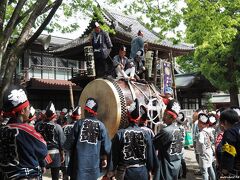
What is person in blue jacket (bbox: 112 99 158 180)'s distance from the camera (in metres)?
4.90

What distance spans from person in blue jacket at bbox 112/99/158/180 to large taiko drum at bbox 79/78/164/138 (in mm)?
1929

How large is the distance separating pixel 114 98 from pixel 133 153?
2.29m

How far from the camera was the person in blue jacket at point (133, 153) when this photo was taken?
193 inches

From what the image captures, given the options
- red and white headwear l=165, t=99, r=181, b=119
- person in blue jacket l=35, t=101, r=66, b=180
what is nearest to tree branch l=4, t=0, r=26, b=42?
person in blue jacket l=35, t=101, r=66, b=180

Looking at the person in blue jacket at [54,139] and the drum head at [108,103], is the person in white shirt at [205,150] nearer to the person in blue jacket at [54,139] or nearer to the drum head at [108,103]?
the drum head at [108,103]

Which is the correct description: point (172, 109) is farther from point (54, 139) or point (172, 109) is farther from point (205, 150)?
point (54, 139)

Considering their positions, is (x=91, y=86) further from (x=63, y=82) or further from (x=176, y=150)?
(x=63, y=82)

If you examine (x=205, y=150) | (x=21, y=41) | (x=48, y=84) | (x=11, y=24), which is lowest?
(x=205, y=150)

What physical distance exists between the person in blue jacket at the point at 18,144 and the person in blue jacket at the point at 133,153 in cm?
142

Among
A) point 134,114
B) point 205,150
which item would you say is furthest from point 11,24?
point 205,150

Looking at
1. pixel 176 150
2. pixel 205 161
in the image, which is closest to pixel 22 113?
pixel 176 150

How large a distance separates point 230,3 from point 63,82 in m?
13.2

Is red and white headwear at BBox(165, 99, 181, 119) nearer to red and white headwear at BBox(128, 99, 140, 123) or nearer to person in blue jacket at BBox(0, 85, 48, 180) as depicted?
red and white headwear at BBox(128, 99, 140, 123)

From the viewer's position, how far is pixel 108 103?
7199mm
